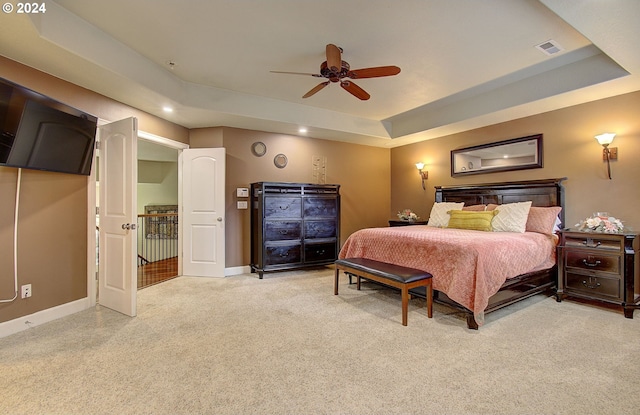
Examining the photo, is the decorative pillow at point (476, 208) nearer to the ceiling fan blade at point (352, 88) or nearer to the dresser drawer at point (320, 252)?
the dresser drawer at point (320, 252)

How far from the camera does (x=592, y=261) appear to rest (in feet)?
10.6

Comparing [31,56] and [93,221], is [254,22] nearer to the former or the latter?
[31,56]

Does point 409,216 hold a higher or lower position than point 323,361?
higher

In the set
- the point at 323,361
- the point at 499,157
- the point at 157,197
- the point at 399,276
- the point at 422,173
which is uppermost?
the point at 499,157

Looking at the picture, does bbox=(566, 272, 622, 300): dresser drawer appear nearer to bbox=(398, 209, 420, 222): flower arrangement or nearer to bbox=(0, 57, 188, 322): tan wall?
bbox=(398, 209, 420, 222): flower arrangement

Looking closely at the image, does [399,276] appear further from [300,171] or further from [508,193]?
[300,171]

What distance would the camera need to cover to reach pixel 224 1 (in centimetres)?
242

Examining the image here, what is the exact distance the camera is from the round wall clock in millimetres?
5188

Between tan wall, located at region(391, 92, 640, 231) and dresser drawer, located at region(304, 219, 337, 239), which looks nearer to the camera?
tan wall, located at region(391, 92, 640, 231)

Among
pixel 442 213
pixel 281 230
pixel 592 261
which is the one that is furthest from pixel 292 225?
pixel 592 261

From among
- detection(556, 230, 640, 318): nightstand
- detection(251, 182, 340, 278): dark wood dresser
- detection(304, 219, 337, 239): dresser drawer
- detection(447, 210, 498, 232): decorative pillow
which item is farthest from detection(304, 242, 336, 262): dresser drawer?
detection(556, 230, 640, 318): nightstand

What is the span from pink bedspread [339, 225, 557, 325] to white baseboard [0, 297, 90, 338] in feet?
11.3

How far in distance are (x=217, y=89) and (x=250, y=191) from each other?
1704mm

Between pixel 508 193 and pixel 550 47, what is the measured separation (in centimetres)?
210
